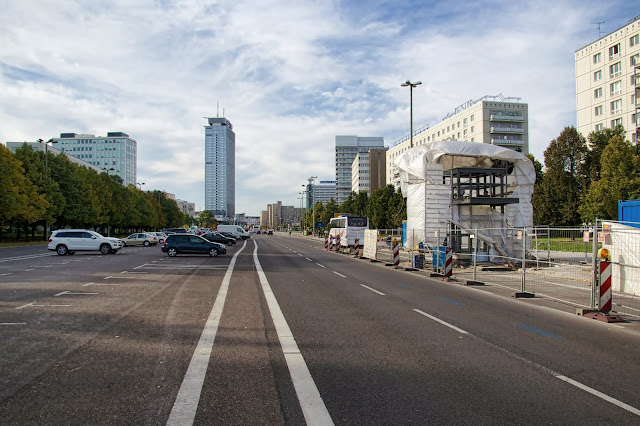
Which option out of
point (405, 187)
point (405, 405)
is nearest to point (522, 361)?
point (405, 405)

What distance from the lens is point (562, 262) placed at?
14.2m

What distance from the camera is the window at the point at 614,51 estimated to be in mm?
54531

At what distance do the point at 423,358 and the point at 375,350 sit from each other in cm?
73

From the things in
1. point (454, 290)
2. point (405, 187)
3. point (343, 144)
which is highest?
point (343, 144)

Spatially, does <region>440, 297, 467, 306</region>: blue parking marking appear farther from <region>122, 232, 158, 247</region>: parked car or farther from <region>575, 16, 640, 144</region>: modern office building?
<region>575, 16, 640, 144</region>: modern office building

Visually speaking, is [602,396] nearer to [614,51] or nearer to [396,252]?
[396,252]

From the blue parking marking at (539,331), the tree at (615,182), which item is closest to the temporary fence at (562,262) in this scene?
the blue parking marking at (539,331)

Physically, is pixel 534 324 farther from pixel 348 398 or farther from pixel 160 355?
pixel 160 355

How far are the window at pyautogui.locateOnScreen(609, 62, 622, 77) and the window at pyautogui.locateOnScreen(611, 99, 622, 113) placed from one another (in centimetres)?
346

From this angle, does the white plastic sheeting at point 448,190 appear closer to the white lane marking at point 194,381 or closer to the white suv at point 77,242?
the white lane marking at point 194,381

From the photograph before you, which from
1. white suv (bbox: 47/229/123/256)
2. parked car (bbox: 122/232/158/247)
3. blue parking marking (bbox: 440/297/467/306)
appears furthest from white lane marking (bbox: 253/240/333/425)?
parked car (bbox: 122/232/158/247)

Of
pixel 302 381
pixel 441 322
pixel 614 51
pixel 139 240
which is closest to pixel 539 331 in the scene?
pixel 441 322

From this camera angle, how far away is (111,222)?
7331 centimetres

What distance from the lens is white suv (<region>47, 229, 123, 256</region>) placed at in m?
29.3
